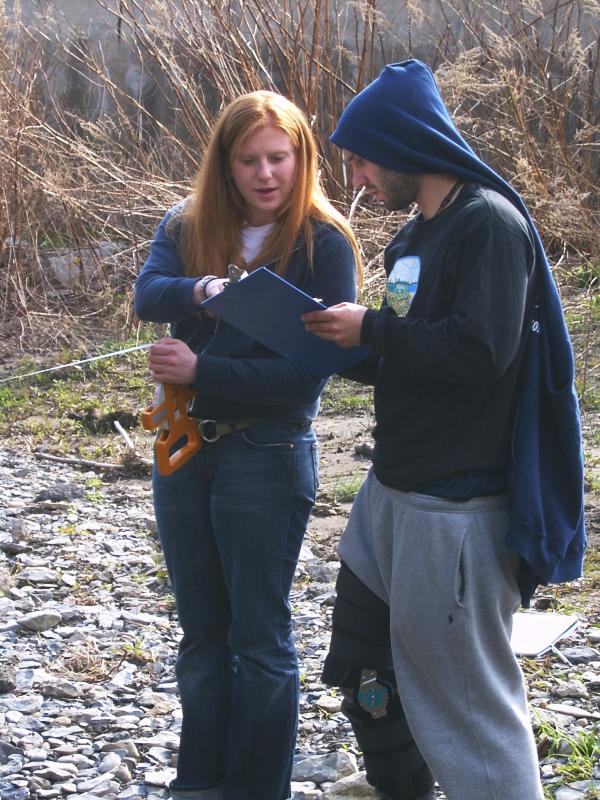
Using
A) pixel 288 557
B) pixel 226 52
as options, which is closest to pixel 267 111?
pixel 288 557

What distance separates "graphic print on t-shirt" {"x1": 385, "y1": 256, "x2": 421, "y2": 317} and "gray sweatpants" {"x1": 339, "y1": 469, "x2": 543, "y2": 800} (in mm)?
447

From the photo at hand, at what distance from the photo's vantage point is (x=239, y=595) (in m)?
3.09

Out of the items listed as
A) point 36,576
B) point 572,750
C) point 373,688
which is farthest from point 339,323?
point 36,576

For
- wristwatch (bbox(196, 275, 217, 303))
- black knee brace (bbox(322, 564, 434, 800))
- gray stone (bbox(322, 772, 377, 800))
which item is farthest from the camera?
gray stone (bbox(322, 772, 377, 800))

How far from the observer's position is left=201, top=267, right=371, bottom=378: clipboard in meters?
2.84

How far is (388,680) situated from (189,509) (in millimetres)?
666

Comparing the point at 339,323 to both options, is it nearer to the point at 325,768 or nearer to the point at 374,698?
the point at 374,698

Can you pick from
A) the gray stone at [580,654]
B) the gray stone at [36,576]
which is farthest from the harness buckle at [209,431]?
the gray stone at [36,576]

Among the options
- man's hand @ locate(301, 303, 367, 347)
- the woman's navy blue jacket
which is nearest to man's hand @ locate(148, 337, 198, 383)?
the woman's navy blue jacket

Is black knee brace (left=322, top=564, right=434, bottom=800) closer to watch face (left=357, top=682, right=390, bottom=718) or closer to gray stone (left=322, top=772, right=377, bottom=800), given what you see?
watch face (left=357, top=682, right=390, bottom=718)

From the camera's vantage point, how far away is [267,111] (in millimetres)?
3182

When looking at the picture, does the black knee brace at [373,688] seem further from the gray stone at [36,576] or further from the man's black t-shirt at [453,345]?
the gray stone at [36,576]

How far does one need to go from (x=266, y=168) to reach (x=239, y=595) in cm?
110

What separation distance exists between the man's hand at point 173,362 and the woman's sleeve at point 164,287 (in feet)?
0.33
